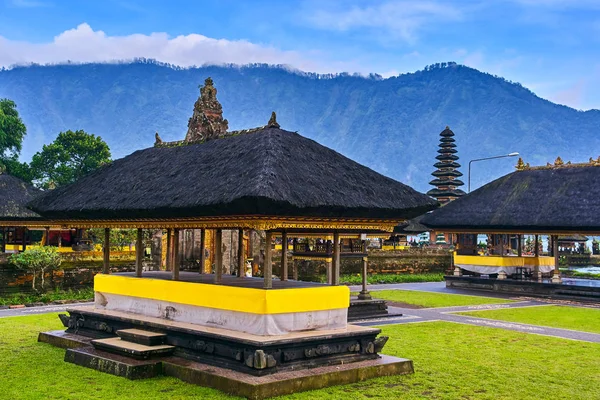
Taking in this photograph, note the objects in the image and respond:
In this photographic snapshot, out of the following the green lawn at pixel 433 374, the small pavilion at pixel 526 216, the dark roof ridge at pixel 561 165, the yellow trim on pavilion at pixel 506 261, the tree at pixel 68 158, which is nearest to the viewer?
the green lawn at pixel 433 374

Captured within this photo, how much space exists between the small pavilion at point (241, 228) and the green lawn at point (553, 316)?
755 centimetres

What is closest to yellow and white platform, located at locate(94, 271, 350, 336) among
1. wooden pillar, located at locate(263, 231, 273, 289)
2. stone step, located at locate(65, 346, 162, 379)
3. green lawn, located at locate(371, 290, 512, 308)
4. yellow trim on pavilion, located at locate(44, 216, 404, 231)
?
wooden pillar, located at locate(263, 231, 273, 289)

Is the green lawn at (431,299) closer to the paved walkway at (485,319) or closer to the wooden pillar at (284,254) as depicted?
the paved walkway at (485,319)

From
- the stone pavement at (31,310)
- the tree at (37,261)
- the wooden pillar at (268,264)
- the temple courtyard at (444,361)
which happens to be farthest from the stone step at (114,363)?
the tree at (37,261)

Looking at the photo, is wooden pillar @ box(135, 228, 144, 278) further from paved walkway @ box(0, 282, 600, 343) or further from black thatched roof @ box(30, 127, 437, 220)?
paved walkway @ box(0, 282, 600, 343)

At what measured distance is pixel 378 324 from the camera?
1808cm

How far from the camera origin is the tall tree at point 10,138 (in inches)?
1695

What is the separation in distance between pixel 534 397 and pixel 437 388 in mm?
1382

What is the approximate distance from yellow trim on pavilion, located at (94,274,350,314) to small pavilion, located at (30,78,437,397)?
0.02m

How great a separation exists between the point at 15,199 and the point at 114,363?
804 inches

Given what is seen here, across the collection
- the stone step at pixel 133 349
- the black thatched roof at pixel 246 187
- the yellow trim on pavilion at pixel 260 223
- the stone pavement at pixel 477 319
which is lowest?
the stone pavement at pixel 477 319

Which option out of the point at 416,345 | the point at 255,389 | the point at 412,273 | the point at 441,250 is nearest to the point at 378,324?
the point at 416,345

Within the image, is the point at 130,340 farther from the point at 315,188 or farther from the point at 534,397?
the point at 534,397

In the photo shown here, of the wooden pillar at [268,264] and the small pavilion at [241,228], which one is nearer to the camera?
the small pavilion at [241,228]
